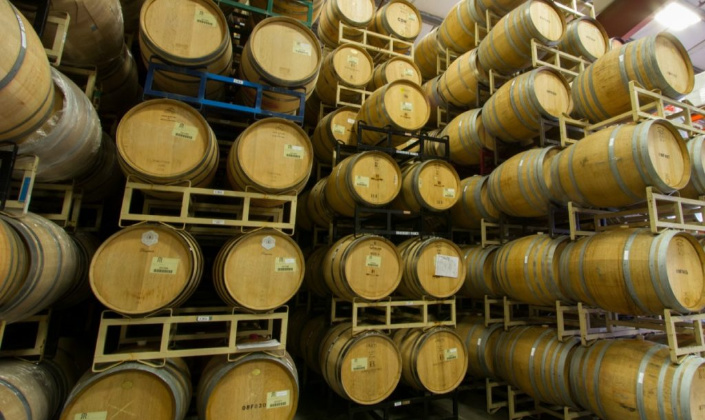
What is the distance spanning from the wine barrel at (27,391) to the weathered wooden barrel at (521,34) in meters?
6.37

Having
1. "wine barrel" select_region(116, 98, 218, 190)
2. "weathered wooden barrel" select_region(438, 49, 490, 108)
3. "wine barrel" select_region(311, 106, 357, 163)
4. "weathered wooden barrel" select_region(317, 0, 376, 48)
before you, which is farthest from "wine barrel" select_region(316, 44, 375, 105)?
"wine barrel" select_region(116, 98, 218, 190)

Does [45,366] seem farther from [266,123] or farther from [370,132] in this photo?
[370,132]

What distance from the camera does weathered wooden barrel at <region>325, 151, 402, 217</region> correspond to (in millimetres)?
4301

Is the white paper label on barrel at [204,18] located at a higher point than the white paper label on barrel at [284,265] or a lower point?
higher

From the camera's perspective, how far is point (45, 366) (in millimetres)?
2801

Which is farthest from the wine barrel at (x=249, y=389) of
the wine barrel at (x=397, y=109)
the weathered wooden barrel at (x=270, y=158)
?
the wine barrel at (x=397, y=109)

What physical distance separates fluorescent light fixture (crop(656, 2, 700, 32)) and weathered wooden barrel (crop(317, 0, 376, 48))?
711cm

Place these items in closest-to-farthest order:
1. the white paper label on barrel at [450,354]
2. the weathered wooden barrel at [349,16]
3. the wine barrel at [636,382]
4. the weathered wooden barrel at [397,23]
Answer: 1. the wine barrel at [636,382]
2. the white paper label on barrel at [450,354]
3. the weathered wooden barrel at [349,16]
4. the weathered wooden barrel at [397,23]

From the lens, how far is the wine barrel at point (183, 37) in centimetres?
320

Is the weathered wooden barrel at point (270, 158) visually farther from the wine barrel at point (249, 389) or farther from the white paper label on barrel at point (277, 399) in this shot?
the white paper label on barrel at point (277, 399)

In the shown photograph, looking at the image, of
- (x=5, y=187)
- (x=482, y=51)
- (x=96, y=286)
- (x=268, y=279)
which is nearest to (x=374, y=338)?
(x=268, y=279)

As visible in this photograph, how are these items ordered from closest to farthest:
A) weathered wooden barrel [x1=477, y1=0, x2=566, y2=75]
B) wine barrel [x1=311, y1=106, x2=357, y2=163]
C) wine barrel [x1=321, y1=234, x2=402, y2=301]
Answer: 1. wine barrel [x1=321, y1=234, x2=402, y2=301]
2. weathered wooden barrel [x1=477, y1=0, x2=566, y2=75]
3. wine barrel [x1=311, y1=106, x2=357, y2=163]

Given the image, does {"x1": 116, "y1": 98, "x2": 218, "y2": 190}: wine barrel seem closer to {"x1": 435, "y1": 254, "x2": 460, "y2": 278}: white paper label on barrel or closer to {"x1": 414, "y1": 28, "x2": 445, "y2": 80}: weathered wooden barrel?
{"x1": 435, "y1": 254, "x2": 460, "y2": 278}: white paper label on barrel

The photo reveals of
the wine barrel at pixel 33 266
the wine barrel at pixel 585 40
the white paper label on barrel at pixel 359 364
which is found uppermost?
the wine barrel at pixel 585 40
